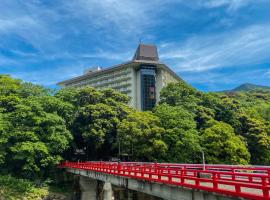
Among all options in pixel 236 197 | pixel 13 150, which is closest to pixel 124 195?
pixel 13 150

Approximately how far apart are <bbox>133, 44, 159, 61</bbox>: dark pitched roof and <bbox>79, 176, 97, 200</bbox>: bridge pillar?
53.4 m

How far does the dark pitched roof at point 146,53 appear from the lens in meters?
88.9

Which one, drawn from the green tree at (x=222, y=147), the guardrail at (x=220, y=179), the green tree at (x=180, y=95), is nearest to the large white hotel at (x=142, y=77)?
the green tree at (x=180, y=95)

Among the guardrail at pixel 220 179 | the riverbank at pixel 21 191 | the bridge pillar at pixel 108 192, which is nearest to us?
the guardrail at pixel 220 179

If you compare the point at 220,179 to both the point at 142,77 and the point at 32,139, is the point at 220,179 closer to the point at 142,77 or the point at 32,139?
the point at 32,139

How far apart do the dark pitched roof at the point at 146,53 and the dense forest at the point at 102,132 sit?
98.5 ft

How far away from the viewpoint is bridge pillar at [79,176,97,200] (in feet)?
130

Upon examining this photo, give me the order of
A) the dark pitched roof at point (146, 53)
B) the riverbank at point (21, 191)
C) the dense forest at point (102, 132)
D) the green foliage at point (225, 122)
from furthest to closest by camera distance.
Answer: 1. the dark pitched roof at point (146, 53)
2. the green foliage at point (225, 122)
3. the dense forest at point (102, 132)
4. the riverbank at point (21, 191)

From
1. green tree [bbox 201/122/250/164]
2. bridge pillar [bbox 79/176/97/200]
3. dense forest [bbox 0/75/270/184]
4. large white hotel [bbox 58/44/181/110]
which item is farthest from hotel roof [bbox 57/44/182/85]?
bridge pillar [bbox 79/176/97/200]

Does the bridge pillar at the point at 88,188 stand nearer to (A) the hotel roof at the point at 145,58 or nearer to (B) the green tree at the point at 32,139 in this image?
(B) the green tree at the point at 32,139

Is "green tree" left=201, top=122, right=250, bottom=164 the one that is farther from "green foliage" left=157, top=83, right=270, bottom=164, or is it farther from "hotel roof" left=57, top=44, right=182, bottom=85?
"hotel roof" left=57, top=44, right=182, bottom=85

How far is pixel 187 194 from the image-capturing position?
16797mm

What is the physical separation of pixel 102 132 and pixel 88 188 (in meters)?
10.8

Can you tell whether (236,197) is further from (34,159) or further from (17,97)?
(17,97)
